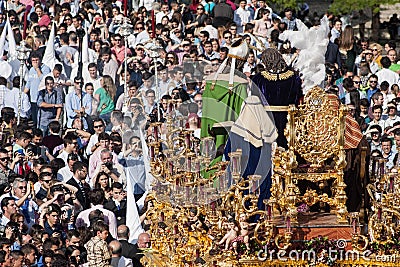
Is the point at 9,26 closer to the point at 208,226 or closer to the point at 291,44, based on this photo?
the point at 291,44

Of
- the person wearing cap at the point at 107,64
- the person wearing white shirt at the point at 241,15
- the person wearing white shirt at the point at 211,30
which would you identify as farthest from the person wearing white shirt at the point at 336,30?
the person wearing cap at the point at 107,64

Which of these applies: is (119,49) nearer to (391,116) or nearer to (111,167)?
(391,116)

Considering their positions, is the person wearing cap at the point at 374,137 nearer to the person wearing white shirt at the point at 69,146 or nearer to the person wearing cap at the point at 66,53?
the person wearing white shirt at the point at 69,146

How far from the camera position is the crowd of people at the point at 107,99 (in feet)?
60.4

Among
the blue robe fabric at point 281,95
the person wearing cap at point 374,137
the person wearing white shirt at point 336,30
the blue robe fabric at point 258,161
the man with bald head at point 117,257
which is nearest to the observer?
the blue robe fabric at point 258,161

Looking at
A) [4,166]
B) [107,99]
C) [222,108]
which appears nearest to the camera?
[222,108]

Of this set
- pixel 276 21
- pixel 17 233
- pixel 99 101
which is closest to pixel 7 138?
pixel 99 101

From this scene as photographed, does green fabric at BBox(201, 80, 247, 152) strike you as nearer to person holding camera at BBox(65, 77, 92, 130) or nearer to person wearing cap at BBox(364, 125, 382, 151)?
person wearing cap at BBox(364, 125, 382, 151)

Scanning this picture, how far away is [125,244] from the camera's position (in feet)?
59.7

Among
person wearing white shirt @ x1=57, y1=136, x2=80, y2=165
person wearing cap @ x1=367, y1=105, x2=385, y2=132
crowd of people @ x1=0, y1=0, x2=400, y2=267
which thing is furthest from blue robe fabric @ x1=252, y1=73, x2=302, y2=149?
person wearing cap @ x1=367, y1=105, x2=385, y2=132

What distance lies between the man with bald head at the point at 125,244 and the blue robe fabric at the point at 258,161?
1.94m

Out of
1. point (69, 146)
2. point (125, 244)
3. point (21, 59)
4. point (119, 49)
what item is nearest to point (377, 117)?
point (69, 146)

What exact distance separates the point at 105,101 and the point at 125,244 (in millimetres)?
5576

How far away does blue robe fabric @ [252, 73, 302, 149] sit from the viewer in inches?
666
